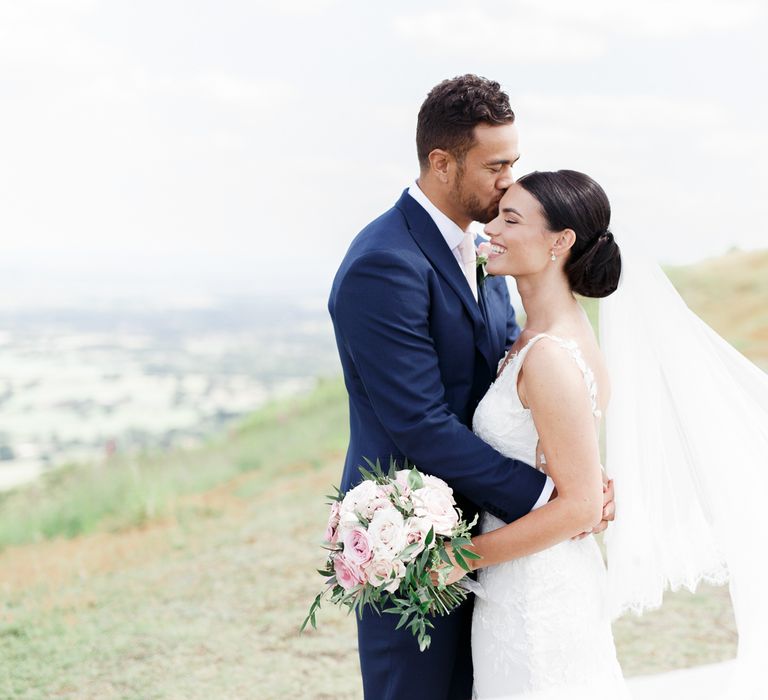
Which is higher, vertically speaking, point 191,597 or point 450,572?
point 450,572

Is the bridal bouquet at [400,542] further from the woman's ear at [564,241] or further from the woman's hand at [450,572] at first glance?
the woman's ear at [564,241]

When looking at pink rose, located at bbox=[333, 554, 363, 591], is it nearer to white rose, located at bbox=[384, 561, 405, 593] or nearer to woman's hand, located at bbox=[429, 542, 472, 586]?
white rose, located at bbox=[384, 561, 405, 593]

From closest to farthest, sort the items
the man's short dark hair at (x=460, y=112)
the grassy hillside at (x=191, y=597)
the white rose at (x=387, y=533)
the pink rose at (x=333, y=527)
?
the white rose at (x=387, y=533) < the pink rose at (x=333, y=527) < the man's short dark hair at (x=460, y=112) < the grassy hillside at (x=191, y=597)

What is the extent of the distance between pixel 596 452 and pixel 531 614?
56 cm

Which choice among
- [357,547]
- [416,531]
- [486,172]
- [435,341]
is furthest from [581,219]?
[357,547]

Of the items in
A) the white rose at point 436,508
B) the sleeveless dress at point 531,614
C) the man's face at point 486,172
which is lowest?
the sleeveless dress at point 531,614

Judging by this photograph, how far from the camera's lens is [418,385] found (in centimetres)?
272

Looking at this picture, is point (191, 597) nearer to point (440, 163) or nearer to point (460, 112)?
point (440, 163)

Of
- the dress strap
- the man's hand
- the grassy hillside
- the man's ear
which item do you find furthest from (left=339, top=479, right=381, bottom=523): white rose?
the grassy hillside

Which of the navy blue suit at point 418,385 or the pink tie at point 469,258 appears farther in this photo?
the pink tie at point 469,258

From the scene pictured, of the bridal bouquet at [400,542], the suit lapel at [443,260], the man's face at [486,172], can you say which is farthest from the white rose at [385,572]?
the man's face at [486,172]

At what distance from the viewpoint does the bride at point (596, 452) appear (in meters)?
2.71

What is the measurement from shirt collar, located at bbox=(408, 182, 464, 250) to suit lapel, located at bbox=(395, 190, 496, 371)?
15 mm

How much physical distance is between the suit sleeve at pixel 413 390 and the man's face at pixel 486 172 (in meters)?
0.35
